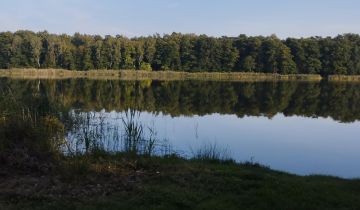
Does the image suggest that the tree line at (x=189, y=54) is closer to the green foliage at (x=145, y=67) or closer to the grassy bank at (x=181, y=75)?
the green foliage at (x=145, y=67)

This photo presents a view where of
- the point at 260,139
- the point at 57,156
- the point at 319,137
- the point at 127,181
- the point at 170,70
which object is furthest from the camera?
the point at 170,70

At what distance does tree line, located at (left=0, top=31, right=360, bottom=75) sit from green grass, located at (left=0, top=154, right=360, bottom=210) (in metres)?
72.8

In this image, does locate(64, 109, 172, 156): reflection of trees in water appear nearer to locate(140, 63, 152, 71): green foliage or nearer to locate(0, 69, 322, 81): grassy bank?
locate(0, 69, 322, 81): grassy bank

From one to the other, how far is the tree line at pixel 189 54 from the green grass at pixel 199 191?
72.8 meters

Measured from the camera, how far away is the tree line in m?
77.9

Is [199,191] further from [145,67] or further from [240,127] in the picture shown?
[145,67]

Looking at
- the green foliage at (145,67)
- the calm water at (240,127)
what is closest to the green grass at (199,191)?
the calm water at (240,127)

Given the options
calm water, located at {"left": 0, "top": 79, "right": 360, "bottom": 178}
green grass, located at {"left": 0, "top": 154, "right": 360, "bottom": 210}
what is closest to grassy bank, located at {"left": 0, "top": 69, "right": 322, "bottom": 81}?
calm water, located at {"left": 0, "top": 79, "right": 360, "bottom": 178}

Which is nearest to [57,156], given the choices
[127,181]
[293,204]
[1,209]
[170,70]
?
[127,181]

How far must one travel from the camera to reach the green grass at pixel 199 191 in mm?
5672

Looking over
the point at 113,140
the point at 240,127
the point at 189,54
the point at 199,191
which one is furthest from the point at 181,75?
the point at 199,191

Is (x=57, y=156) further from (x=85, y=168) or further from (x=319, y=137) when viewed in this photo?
(x=319, y=137)

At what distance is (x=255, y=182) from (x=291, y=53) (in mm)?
79562

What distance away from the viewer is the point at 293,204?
5887mm
